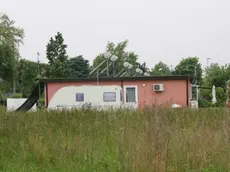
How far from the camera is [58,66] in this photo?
46750 mm

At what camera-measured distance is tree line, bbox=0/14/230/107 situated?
36.5 m

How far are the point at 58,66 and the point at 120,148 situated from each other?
1654 inches

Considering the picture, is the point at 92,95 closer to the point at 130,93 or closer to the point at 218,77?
the point at 130,93

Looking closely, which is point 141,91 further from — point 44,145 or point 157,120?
point 157,120

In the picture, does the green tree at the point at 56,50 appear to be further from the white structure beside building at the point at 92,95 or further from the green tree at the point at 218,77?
the white structure beside building at the point at 92,95

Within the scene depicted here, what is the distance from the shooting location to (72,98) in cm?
1880

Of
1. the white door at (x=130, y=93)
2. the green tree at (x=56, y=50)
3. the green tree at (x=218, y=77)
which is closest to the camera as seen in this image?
the white door at (x=130, y=93)

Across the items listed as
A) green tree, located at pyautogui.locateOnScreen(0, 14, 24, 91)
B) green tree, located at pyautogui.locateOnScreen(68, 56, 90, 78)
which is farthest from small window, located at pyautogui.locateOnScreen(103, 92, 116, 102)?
green tree, located at pyautogui.locateOnScreen(68, 56, 90, 78)

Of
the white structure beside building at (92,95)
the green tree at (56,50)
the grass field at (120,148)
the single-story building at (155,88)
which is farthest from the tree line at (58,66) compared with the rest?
the grass field at (120,148)

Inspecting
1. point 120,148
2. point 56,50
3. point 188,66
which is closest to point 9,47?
point 56,50

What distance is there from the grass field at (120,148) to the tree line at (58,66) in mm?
20651

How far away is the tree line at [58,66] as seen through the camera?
3650 centimetres

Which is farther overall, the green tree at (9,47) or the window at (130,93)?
the green tree at (9,47)

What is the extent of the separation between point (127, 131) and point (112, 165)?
1.87ft
